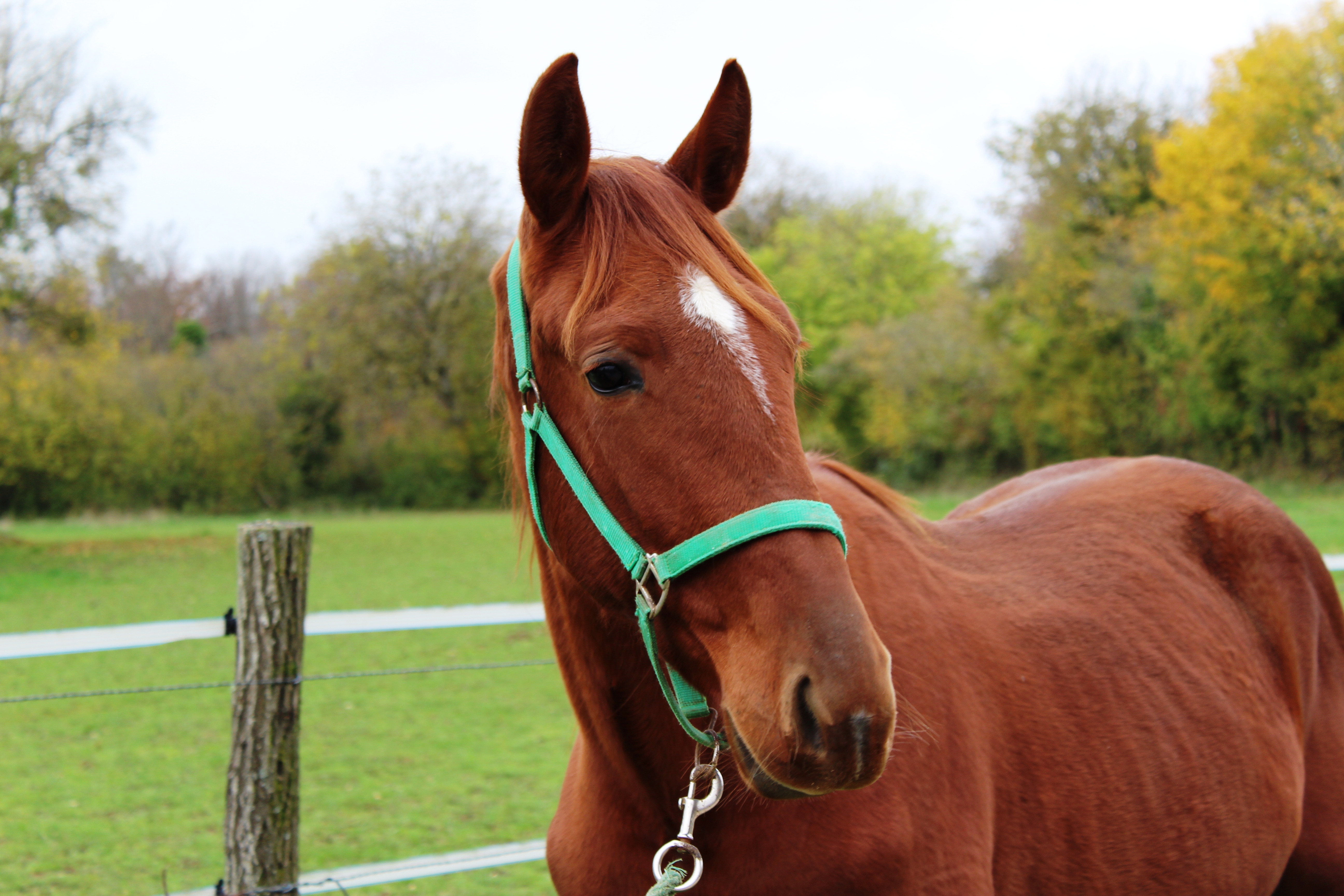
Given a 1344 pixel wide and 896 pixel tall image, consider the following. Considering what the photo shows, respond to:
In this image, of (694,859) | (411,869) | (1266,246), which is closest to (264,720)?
(411,869)

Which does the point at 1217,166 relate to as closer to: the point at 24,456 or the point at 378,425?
the point at 378,425

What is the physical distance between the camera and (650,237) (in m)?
1.48

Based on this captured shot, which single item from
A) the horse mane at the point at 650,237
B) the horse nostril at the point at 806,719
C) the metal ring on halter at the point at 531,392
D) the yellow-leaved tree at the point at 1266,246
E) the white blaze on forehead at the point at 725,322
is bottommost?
the horse nostril at the point at 806,719

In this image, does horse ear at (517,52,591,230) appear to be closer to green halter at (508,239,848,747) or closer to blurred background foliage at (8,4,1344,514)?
green halter at (508,239,848,747)

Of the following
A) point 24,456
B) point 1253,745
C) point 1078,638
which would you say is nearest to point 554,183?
point 1078,638

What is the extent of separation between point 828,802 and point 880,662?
19.7 inches

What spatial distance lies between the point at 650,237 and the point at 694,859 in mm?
1050

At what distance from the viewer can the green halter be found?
1270 millimetres

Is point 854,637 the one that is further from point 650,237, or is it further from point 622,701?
point 650,237

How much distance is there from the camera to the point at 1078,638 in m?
2.12

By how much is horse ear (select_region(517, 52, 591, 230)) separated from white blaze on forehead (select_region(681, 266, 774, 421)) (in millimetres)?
291

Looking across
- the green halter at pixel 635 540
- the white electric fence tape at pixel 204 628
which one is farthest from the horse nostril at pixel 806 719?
the white electric fence tape at pixel 204 628

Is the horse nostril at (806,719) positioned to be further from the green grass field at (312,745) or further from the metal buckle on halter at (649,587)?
the green grass field at (312,745)

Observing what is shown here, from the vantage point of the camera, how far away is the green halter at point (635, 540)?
4.17 feet
